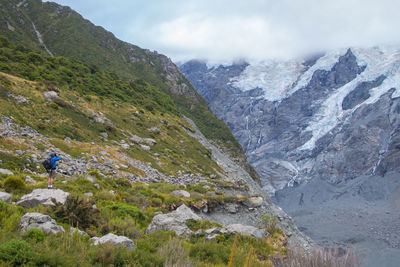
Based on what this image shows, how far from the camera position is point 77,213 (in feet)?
25.4

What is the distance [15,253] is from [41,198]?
4087mm

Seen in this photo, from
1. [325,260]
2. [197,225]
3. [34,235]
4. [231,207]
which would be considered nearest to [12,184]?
[34,235]

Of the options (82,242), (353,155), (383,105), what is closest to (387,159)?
(353,155)

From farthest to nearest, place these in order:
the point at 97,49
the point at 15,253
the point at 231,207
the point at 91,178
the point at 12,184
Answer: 1. the point at 97,49
2. the point at 231,207
3. the point at 91,178
4. the point at 12,184
5. the point at 15,253

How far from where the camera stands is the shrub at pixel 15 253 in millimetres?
4344

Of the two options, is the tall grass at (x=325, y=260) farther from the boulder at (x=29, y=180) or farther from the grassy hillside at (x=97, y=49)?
the grassy hillside at (x=97, y=49)

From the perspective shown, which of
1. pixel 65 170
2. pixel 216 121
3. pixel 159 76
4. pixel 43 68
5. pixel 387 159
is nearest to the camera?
pixel 65 170

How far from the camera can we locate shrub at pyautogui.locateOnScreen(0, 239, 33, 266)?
171 inches

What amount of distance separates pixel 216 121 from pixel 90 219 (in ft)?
271

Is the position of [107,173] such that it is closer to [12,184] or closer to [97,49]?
[12,184]

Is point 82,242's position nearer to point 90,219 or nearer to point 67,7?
point 90,219

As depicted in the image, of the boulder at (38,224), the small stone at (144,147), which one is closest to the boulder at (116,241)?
the boulder at (38,224)

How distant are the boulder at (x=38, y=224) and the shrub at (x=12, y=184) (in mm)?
3739

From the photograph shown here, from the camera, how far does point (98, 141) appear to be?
23.8 m
